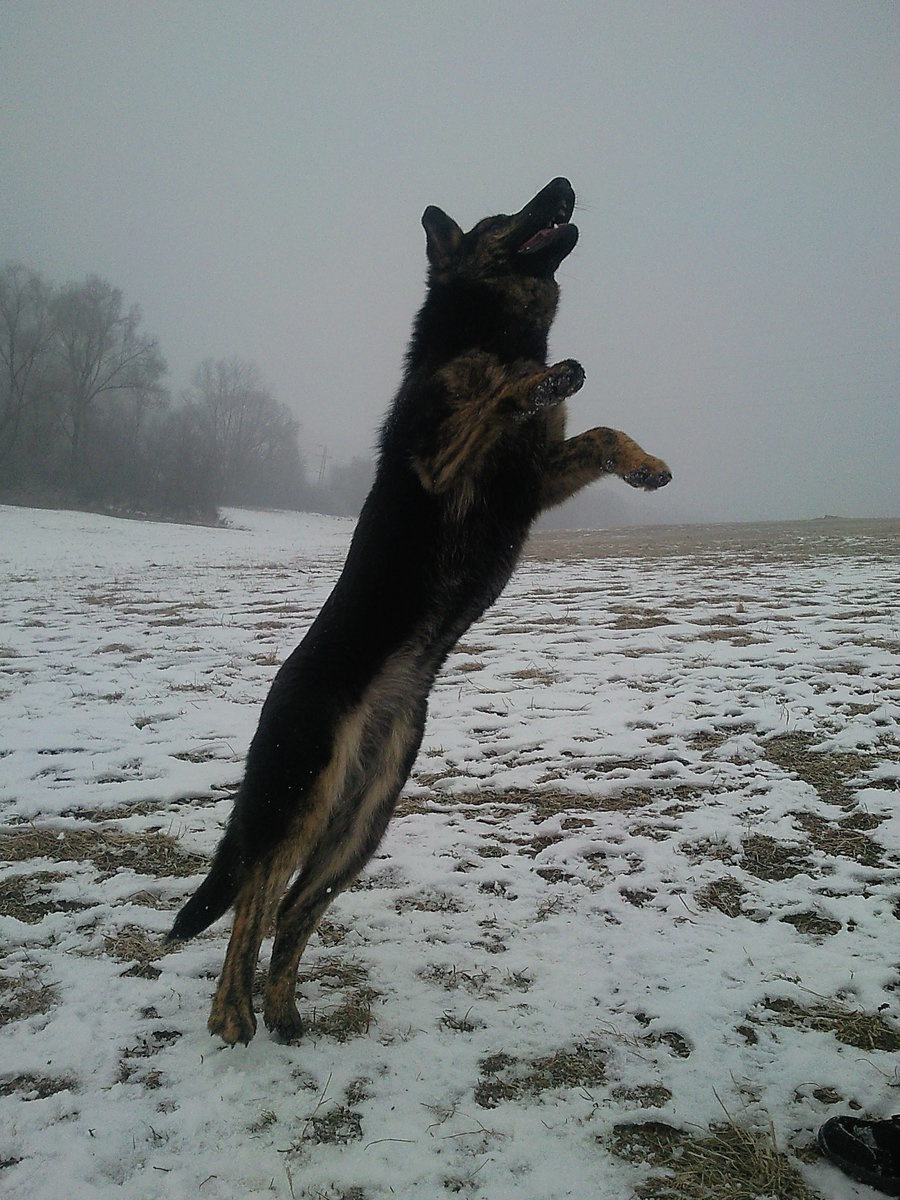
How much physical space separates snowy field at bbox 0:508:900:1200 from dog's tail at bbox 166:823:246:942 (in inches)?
10.6

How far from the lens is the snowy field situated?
1.81 metres

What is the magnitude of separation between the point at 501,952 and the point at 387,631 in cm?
133

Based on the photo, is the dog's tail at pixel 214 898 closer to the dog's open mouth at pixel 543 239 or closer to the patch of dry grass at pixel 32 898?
the patch of dry grass at pixel 32 898

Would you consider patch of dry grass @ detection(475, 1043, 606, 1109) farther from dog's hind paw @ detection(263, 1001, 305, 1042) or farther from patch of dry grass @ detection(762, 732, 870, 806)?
patch of dry grass @ detection(762, 732, 870, 806)

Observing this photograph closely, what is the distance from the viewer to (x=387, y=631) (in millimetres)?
2611

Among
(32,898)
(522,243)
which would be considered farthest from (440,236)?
(32,898)

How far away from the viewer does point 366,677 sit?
2.57m

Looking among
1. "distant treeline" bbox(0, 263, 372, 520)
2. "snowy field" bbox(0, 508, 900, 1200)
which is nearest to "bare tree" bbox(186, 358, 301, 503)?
"distant treeline" bbox(0, 263, 372, 520)

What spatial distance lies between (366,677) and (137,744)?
3.08 metres

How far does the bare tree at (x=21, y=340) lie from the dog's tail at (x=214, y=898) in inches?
1575

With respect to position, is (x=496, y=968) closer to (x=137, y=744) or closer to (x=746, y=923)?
(x=746, y=923)

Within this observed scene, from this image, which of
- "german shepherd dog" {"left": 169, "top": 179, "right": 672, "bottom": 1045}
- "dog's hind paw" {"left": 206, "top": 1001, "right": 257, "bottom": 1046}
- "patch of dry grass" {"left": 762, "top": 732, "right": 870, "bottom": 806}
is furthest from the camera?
"patch of dry grass" {"left": 762, "top": 732, "right": 870, "bottom": 806}

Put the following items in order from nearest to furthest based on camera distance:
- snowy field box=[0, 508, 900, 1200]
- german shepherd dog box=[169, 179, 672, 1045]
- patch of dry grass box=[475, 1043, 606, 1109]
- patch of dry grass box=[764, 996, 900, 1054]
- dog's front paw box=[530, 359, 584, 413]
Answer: snowy field box=[0, 508, 900, 1200] < patch of dry grass box=[475, 1043, 606, 1109] < patch of dry grass box=[764, 996, 900, 1054] < german shepherd dog box=[169, 179, 672, 1045] < dog's front paw box=[530, 359, 584, 413]

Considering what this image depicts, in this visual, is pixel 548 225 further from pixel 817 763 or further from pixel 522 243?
pixel 817 763
